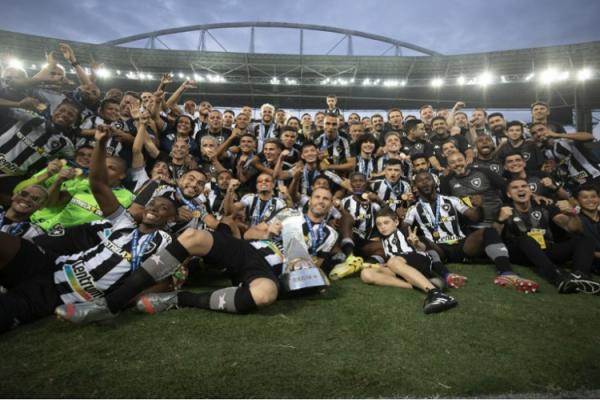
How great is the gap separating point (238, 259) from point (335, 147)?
13.6 feet

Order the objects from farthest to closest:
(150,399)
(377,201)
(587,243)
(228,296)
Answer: (377,201) < (587,243) < (228,296) < (150,399)

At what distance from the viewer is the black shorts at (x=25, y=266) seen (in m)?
2.47

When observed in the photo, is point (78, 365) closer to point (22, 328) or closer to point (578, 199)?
point (22, 328)

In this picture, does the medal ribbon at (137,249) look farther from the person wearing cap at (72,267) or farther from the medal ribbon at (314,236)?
the medal ribbon at (314,236)

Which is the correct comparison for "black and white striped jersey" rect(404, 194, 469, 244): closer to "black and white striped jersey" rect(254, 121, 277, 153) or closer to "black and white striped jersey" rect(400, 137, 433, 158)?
"black and white striped jersey" rect(400, 137, 433, 158)

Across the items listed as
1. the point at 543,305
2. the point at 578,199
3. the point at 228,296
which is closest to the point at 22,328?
the point at 228,296

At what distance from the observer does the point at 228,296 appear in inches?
106

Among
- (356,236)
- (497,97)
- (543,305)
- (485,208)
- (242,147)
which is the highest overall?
(497,97)

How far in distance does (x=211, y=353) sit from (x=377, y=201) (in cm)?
391

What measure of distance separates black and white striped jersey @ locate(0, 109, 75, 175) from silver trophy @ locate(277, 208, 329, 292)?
3380 millimetres

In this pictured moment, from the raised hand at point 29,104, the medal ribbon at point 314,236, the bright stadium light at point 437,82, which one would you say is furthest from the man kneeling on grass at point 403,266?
the bright stadium light at point 437,82

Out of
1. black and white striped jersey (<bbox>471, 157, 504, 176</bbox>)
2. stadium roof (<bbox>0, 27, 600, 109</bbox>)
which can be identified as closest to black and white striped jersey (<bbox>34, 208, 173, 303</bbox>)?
black and white striped jersey (<bbox>471, 157, 504, 176</bbox>)

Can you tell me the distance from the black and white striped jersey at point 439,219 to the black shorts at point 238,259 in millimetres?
2575

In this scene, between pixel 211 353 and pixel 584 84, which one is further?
pixel 584 84
